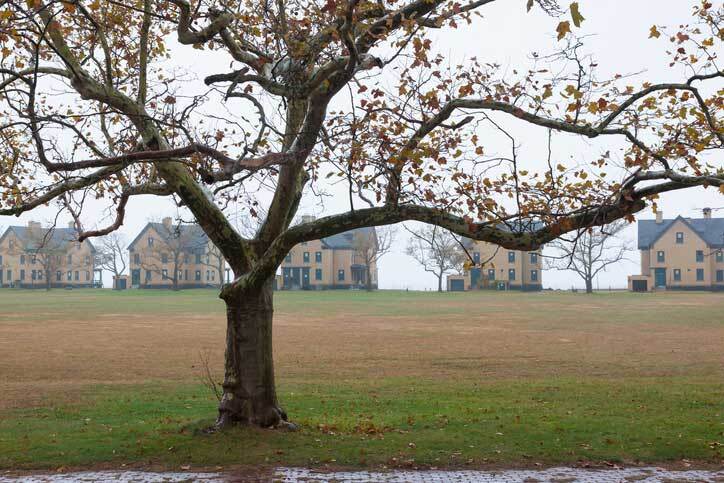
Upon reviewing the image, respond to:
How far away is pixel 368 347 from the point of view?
3164 cm

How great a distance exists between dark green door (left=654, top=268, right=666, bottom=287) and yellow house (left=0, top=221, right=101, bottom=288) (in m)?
87.5

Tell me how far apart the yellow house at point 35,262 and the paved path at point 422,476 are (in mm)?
120354

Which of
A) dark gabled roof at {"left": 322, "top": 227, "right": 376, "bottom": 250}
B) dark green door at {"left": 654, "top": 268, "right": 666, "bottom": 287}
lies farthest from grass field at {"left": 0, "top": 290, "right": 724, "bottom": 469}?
dark gabled roof at {"left": 322, "top": 227, "right": 376, "bottom": 250}

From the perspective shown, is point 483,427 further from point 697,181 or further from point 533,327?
point 533,327

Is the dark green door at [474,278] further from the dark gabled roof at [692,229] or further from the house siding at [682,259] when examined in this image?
the dark gabled roof at [692,229]

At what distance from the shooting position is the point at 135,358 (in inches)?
1096

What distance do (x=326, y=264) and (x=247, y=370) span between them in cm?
10880

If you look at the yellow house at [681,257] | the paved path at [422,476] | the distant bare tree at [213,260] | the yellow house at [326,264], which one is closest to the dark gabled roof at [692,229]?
the yellow house at [681,257]

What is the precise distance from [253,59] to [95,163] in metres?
4.17

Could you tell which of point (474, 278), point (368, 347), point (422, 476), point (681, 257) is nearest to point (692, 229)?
point (681, 257)

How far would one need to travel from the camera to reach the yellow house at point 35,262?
12875 cm

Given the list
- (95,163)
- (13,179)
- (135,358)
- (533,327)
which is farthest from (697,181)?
(533,327)

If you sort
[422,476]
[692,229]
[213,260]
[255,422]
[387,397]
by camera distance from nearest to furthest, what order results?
[422,476] < [255,422] < [387,397] < [692,229] < [213,260]

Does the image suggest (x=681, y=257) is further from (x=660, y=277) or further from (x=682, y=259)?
(x=660, y=277)
